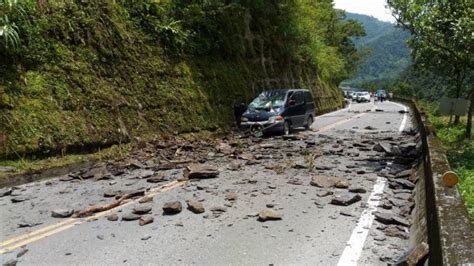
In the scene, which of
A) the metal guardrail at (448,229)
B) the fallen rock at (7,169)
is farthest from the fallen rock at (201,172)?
the metal guardrail at (448,229)

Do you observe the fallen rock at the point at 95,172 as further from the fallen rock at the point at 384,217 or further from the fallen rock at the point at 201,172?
the fallen rock at the point at 384,217

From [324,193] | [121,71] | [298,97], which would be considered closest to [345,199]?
[324,193]

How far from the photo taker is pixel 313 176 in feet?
30.7

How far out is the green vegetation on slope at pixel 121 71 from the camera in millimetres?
10836

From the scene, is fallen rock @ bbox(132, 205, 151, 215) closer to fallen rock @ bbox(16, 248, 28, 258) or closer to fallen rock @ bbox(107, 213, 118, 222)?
fallen rock @ bbox(107, 213, 118, 222)

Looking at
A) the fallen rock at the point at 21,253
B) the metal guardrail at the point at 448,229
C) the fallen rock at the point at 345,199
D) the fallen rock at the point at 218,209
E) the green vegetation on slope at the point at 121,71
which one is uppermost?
the green vegetation on slope at the point at 121,71

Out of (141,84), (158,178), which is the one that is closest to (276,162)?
(158,178)

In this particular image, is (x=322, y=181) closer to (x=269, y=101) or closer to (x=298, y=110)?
(x=269, y=101)

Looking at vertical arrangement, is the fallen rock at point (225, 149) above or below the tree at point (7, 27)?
below

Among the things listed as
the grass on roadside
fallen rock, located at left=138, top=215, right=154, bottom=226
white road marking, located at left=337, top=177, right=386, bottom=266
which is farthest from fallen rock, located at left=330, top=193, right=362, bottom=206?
the grass on roadside

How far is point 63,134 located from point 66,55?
2.74 meters

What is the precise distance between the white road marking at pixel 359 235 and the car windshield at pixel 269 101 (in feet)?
35.2

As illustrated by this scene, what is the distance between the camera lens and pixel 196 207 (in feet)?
22.7

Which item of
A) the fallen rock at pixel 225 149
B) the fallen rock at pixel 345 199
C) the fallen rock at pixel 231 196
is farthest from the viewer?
the fallen rock at pixel 225 149
